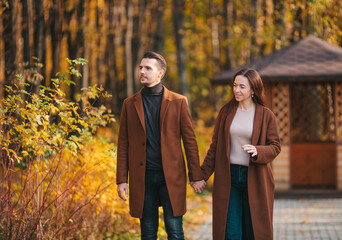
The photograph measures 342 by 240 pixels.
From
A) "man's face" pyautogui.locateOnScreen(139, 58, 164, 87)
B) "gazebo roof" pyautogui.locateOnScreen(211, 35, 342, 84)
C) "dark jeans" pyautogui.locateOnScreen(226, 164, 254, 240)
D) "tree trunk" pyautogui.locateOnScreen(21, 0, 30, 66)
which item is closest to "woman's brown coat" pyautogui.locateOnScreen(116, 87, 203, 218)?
"man's face" pyautogui.locateOnScreen(139, 58, 164, 87)

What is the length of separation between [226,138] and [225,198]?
49 centimetres

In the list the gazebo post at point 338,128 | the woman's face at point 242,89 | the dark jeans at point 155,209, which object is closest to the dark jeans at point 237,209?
the dark jeans at point 155,209

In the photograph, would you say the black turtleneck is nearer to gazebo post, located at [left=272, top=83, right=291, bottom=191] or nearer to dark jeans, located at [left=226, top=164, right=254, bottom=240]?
dark jeans, located at [left=226, top=164, right=254, bottom=240]

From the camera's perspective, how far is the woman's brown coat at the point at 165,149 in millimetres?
4129

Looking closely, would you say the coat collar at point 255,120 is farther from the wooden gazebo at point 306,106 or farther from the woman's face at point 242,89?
the wooden gazebo at point 306,106

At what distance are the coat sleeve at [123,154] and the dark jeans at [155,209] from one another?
22 cm

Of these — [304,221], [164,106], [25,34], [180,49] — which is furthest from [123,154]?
[180,49]

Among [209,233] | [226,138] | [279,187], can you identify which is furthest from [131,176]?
[279,187]

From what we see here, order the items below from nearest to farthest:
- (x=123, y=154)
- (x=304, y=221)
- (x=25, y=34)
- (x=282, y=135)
Answer: (x=123, y=154), (x=304, y=221), (x=25, y=34), (x=282, y=135)

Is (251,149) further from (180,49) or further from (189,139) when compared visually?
(180,49)

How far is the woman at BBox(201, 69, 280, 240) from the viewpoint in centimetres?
421

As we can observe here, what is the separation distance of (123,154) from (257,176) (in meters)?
1.11

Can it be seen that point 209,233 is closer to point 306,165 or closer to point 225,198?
point 225,198

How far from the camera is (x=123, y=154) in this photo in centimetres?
429
